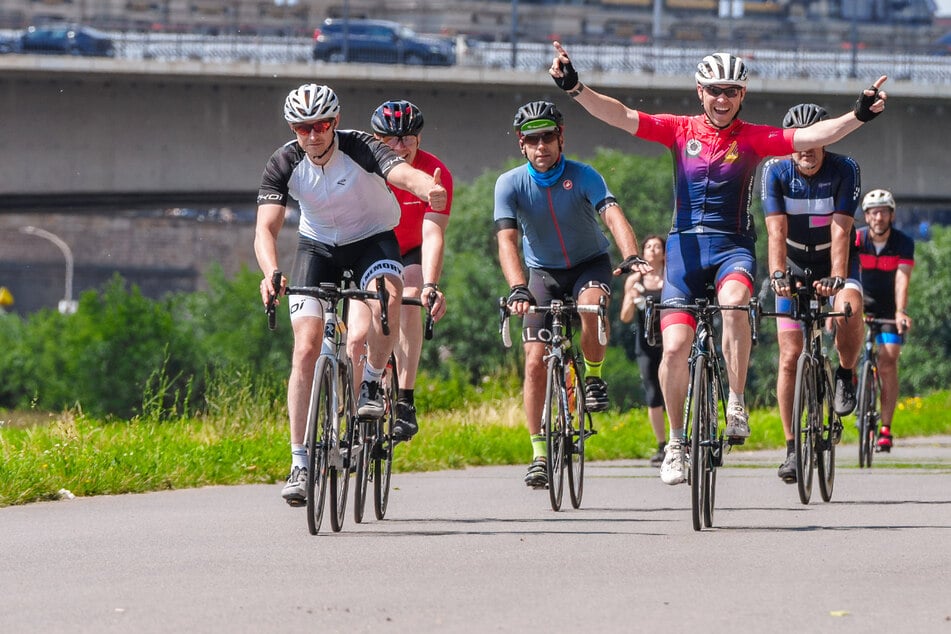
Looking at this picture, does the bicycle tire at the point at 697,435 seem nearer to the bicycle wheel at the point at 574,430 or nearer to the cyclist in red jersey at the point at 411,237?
the bicycle wheel at the point at 574,430

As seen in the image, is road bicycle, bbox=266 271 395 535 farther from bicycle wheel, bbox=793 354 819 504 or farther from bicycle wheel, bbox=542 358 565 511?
A: bicycle wheel, bbox=793 354 819 504

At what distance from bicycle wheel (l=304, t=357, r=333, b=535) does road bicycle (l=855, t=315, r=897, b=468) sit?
6.28 m

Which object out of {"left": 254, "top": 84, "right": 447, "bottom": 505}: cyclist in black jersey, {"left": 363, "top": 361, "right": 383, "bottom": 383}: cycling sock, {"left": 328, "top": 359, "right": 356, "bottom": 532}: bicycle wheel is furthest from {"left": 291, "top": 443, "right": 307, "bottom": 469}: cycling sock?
{"left": 363, "top": 361, "right": 383, "bottom": 383}: cycling sock

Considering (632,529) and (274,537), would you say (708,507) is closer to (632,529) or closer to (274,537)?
(632,529)

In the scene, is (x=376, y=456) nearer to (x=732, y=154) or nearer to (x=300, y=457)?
(x=300, y=457)

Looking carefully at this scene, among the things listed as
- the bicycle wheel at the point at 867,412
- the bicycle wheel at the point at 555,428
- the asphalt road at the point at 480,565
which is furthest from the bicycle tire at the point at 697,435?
the bicycle wheel at the point at 867,412

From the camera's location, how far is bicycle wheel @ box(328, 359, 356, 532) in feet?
26.3

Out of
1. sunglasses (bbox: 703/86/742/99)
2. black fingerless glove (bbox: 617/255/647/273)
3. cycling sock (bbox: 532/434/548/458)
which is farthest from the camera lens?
cycling sock (bbox: 532/434/548/458)

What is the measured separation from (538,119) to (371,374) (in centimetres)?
182

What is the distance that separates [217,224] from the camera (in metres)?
104

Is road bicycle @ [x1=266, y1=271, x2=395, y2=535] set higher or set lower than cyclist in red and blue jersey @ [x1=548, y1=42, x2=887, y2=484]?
lower

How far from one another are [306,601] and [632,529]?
2.78 meters

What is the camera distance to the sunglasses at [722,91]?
920 centimetres

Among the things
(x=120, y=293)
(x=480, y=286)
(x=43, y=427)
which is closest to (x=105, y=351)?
(x=120, y=293)
